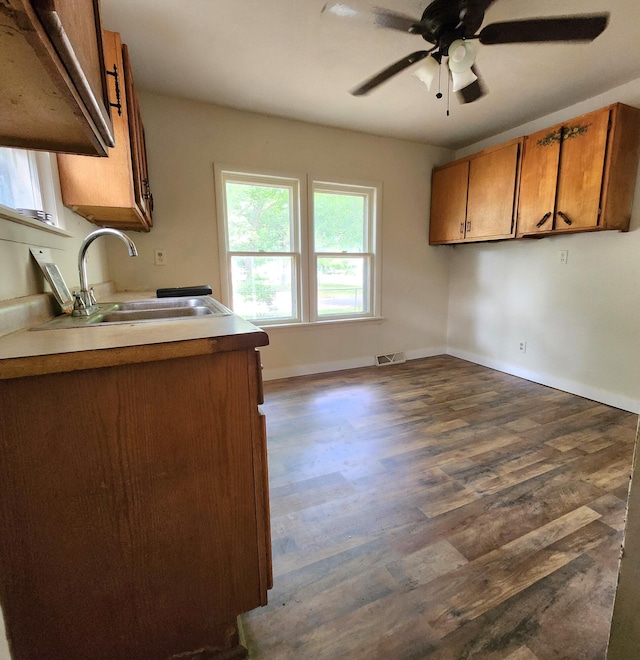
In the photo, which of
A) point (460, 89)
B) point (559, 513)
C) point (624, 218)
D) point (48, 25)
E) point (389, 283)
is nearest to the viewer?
point (48, 25)

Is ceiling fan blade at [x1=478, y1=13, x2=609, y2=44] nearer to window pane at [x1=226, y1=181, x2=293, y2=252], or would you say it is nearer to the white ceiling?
the white ceiling

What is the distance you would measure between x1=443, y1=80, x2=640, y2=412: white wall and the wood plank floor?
1.25 ft

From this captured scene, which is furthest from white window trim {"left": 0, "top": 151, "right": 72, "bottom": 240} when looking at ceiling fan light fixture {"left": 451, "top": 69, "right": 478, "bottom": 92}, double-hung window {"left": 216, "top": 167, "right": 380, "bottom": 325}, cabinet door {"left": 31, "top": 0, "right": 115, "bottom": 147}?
ceiling fan light fixture {"left": 451, "top": 69, "right": 478, "bottom": 92}

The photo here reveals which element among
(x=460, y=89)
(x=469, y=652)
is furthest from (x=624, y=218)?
(x=469, y=652)

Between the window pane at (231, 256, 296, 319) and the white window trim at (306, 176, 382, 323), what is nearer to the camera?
the window pane at (231, 256, 296, 319)

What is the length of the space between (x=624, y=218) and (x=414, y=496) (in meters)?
2.54

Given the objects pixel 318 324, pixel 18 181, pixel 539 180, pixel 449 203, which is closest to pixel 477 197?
pixel 449 203

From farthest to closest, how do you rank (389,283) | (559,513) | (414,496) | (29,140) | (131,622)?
(389,283)
(414,496)
(559,513)
(29,140)
(131,622)

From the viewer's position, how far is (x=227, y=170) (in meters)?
2.79

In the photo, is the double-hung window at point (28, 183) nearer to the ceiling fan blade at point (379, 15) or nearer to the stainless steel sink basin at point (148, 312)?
the stainless steel sink basin at point (148, 312)

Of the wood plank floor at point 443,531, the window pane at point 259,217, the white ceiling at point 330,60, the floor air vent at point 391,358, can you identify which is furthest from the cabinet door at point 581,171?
the window pane at point 259,217

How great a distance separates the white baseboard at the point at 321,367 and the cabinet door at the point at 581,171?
1934 millimetres

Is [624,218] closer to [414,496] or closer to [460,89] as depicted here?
[460,89]

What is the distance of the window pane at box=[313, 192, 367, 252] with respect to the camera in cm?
324
